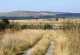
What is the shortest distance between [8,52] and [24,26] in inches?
1671

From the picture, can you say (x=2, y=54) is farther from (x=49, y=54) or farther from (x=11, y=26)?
(x=11, y=26)

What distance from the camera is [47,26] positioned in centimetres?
5969

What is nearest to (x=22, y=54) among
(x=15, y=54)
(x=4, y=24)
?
(x=15, y=54)

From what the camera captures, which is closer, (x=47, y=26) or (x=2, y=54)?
(x=2, y=54)

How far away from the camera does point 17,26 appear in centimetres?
5875

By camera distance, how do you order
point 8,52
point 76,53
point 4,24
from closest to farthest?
point 76,53
point 8,52
point 4,24

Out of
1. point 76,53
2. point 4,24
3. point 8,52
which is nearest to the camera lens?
point 76,53

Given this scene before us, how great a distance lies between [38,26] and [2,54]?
45.8 metres

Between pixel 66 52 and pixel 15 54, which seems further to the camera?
pixel 15 54

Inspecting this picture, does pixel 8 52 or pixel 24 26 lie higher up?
pixel 8 52

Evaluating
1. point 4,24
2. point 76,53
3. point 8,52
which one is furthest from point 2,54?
point 4,24

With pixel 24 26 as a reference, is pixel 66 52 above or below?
above

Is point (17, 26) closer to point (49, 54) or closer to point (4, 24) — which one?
point (4, 24)

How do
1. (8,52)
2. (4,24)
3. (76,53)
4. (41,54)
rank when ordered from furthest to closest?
(4,24)
(41,54)
(8,52)
(76,53)
